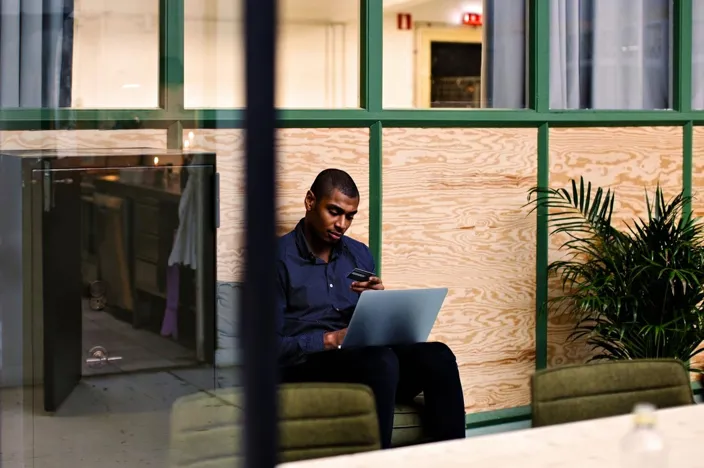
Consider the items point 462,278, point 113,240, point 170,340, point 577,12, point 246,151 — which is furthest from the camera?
point 577,12

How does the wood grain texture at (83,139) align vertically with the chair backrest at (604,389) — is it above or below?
above

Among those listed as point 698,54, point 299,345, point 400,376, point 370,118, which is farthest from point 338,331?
point 698,54

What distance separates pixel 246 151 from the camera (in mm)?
551

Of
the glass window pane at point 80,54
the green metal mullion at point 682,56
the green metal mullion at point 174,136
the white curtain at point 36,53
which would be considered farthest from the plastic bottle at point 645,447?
the green metal mullion at point 682,56

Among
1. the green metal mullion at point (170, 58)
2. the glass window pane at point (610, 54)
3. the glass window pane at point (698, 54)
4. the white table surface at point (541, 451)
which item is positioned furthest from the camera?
the glass window pane at point (698, 54)

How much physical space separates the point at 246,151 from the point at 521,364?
439 cm

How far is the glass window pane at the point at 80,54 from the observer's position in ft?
7.30

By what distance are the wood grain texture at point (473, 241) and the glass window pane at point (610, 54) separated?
0.40 m

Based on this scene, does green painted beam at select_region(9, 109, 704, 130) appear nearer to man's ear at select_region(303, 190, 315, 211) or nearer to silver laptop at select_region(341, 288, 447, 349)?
man's ear at select_region(303, 190, 315, 211)

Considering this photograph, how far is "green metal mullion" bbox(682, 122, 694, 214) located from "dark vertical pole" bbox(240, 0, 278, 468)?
4925 mm

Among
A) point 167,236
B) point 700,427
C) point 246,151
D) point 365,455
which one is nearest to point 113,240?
point 167,236

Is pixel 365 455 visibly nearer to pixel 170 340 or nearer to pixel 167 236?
pixel 170 340

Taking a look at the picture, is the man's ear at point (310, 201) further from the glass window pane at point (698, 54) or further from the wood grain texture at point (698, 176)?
the glass window pane at point (698, 54)

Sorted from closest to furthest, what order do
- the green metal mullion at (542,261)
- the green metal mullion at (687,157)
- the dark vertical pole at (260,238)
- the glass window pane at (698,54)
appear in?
the dark vertical pole at (260,238) < the green metal mullion at (542,261) < the green metal mullion at (687,157) < the glass window pane at (698,54)
